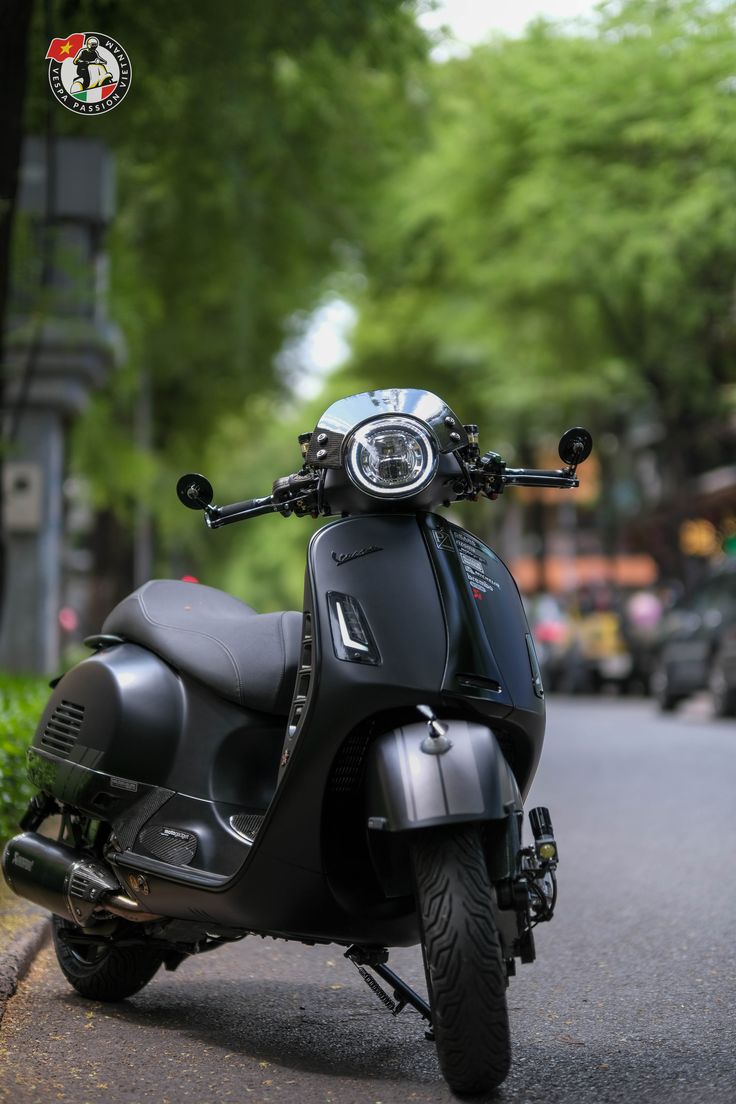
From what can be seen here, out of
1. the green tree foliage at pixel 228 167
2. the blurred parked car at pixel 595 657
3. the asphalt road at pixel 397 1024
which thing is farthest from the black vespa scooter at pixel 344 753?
the blurred parked car at pixel 595 657

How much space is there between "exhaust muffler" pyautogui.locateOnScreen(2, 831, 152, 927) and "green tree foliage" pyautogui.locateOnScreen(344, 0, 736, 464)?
45.3 feet

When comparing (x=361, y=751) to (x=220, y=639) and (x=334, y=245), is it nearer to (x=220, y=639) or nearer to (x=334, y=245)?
(x=220, y=639)

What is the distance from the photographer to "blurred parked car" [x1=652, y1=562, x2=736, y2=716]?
60.2ft

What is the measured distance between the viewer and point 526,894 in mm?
3832

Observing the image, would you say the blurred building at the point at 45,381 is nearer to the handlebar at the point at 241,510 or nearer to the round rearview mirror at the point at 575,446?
the handlebar at the point at 241,510

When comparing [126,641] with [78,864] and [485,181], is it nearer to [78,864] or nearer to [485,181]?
[78,864]

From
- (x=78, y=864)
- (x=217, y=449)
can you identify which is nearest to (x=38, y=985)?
(x=78, y=864)

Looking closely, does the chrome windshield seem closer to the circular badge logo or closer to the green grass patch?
the circular badge logo

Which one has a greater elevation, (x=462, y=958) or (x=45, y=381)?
(x=45, y=381)

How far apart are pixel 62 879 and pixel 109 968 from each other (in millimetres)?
339

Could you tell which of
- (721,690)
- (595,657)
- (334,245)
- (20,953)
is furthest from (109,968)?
(595,657)

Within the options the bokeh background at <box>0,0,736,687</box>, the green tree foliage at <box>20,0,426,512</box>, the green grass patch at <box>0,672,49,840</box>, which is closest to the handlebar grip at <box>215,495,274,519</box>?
the green grass patch at <box>0,672,49,840</box>

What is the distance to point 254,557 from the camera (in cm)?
6275

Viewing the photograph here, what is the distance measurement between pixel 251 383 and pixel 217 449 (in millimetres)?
4424
